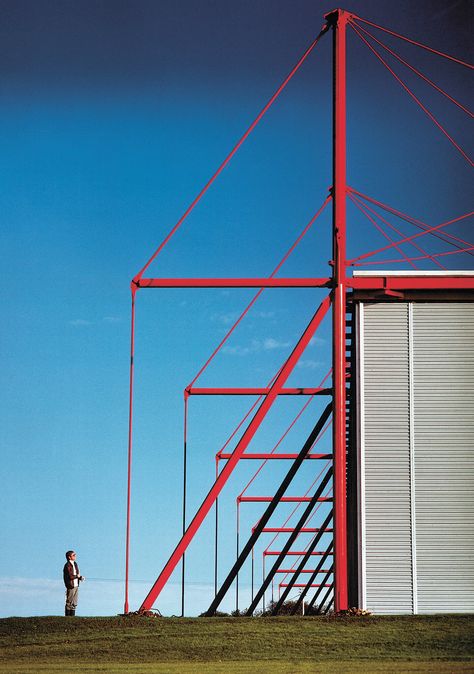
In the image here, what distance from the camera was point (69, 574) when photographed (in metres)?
24.8

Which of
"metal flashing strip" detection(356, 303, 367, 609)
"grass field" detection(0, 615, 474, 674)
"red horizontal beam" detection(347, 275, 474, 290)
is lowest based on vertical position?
"grass field" detection(0, 615, 474, 674)

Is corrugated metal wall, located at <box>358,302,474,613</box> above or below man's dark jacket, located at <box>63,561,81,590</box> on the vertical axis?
above

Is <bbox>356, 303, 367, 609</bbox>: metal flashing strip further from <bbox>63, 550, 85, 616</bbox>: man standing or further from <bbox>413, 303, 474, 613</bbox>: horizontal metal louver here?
<bbox>63, 550, 85, 616</bbox>: man standing

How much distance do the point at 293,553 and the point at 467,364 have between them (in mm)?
26039

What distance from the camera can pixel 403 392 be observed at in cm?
2380

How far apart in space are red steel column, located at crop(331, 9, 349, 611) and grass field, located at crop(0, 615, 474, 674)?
1.70 m

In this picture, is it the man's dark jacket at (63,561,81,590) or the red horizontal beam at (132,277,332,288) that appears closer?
the red horizontal beam at (132,277,332,288)

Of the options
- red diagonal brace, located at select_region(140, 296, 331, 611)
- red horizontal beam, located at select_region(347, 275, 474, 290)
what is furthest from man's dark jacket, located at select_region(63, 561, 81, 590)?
red horizontal beam, located at select_region(347, 275, 474, 290)

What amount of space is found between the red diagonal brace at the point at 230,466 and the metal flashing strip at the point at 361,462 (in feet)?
2.92

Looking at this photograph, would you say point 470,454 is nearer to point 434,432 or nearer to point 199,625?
point 434,432

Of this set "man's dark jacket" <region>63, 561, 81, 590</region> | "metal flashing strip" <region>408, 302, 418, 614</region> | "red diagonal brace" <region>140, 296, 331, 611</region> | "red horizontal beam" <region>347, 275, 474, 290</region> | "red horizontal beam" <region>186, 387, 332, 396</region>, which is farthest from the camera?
"red horizontal beam" <region>186, 387, 332, 396</region>

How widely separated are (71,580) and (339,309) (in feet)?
25.2

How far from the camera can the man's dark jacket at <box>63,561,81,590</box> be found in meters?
24.8

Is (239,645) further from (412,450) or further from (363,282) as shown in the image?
(363,282)
